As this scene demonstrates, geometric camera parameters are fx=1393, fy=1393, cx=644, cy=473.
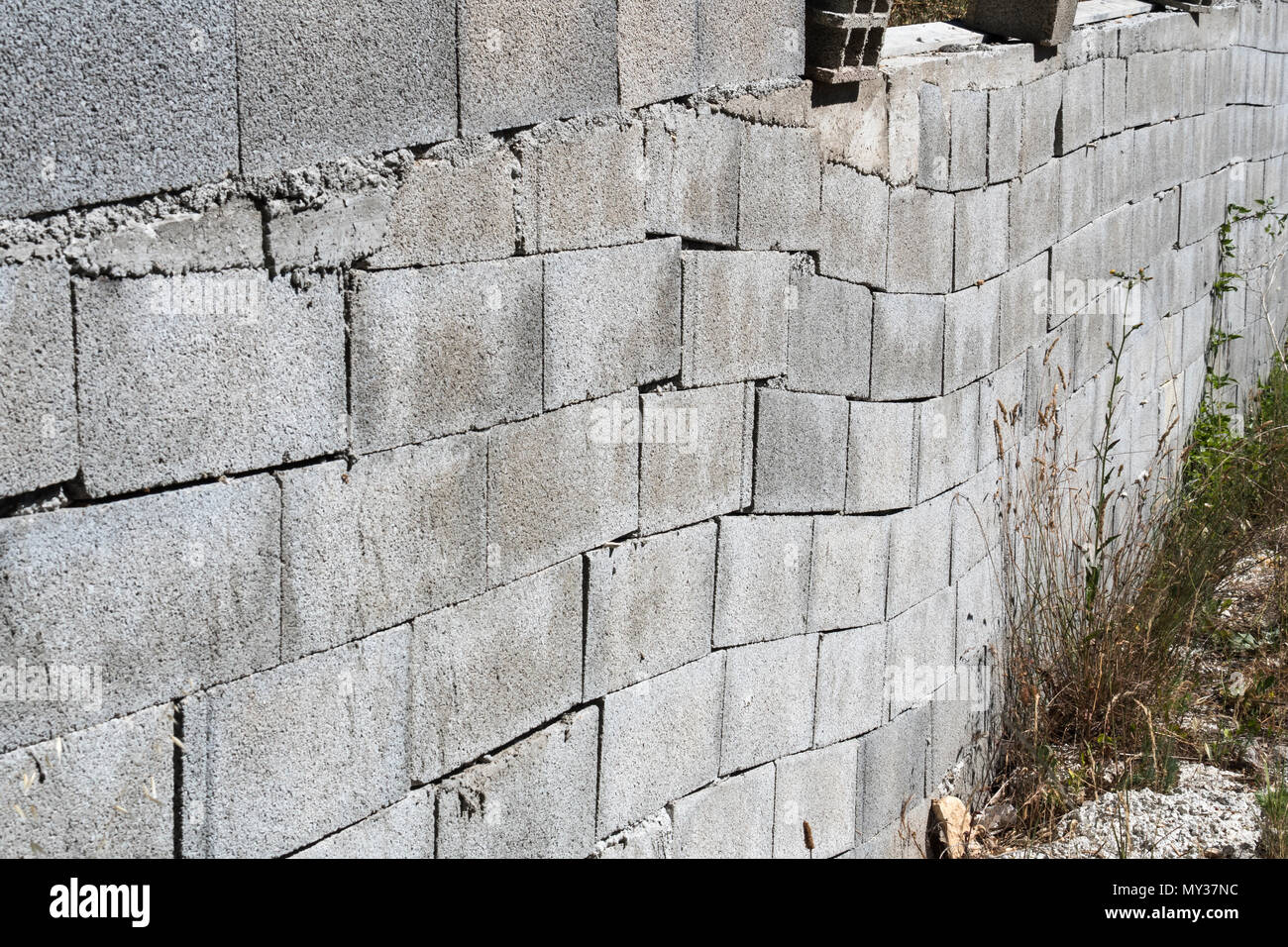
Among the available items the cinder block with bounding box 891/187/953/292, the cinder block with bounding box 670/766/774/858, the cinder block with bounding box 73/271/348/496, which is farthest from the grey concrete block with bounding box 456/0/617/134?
the cinder block with bounding box 670/766/774/858

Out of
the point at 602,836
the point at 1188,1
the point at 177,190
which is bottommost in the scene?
the point at 602,836

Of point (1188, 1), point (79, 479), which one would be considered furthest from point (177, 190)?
point (1188, 1)

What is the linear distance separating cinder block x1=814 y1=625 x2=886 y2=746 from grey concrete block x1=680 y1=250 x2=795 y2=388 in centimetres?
94

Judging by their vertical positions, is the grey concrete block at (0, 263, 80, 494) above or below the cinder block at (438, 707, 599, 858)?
above

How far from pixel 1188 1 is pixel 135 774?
660cm

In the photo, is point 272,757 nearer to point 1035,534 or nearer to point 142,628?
point 142,628

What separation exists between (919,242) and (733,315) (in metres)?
1.11

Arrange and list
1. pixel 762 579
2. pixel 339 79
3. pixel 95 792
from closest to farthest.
→ pixel 95 792 → pixel 339 79 → pixel 762 579

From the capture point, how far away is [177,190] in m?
2.12

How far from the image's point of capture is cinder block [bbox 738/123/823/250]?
3.55 meters

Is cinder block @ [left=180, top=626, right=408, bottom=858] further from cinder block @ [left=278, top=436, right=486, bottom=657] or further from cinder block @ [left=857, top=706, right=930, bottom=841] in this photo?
cinder block @ [left=857, top=706, right=930, bottom=841]

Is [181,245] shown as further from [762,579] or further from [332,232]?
[762,579]

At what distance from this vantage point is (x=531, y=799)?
302 centimetres

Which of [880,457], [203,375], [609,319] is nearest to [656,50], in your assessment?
[609,319]
